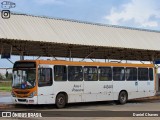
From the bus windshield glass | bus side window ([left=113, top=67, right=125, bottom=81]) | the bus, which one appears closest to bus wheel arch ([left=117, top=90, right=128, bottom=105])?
the bus

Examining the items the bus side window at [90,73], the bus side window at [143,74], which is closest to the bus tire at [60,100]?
the bus side window at [90,73]

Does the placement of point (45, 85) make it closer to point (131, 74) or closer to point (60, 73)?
point (60, 73)

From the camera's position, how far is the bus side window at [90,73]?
24297 millimetres

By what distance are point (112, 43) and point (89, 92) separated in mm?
7790

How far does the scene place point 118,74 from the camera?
26.3m

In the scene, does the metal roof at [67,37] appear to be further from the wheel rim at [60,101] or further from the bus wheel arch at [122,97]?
the wheel rim at [60,101]

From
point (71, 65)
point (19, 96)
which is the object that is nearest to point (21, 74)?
point (19, 96)

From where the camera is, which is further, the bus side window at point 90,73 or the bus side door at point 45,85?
the bus side window at point 90,73

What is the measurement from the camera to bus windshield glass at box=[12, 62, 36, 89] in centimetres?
2197

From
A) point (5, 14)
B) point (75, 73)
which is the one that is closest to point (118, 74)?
point (75, 73)

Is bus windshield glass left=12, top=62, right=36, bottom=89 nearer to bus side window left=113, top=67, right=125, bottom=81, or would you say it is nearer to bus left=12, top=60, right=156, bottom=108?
bus left=12, top=60, right=156, bottom=108

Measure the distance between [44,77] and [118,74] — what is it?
5.93 metres

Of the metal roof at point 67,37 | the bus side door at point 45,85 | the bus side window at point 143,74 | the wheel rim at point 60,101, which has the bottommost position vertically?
the wheel rim at point 60,101

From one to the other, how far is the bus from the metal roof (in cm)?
306
